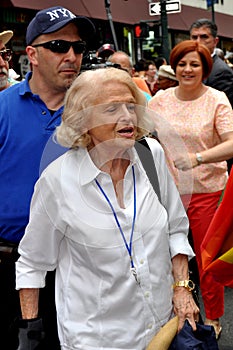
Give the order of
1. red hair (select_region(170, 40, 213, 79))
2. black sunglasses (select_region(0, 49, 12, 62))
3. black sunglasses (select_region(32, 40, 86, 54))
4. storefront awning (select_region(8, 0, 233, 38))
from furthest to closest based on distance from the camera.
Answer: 1. storefront awning (select_region(8, 0, 233, 38))
2. red hair (select_region(170, 40, 213, 79))
3. black sunglasses (select_region(0, 49, 12, 62))
4. black sunglasses (select_region(32, 40, 86, 54))

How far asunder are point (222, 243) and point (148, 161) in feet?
1.59

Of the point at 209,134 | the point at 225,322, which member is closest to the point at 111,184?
the point at 209,134

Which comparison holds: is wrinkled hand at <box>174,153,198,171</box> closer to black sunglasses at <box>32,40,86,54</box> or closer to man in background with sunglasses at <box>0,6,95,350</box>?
man in background with sunglasses at <box>0,6,95,350</box>

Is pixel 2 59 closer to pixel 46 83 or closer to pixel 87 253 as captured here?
pixel 46 83

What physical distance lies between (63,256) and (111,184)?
1.15 ft

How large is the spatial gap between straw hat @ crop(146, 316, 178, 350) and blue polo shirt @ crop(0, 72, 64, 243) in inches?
39.9

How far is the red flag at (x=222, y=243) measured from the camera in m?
2.82

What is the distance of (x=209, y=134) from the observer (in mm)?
4676

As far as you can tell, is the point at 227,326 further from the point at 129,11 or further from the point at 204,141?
the point at 129,11

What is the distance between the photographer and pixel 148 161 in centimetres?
273

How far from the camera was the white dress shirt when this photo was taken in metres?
2.53

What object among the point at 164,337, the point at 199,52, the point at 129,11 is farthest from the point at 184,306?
the point at 129,11

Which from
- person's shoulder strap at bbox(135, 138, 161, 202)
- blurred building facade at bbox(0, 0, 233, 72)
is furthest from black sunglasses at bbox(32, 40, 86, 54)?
blurred building facade at bbox(0, 0, 233, 72)

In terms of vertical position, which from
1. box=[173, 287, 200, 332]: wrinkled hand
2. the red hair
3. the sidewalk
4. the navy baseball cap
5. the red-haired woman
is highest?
the navy baseball cap
